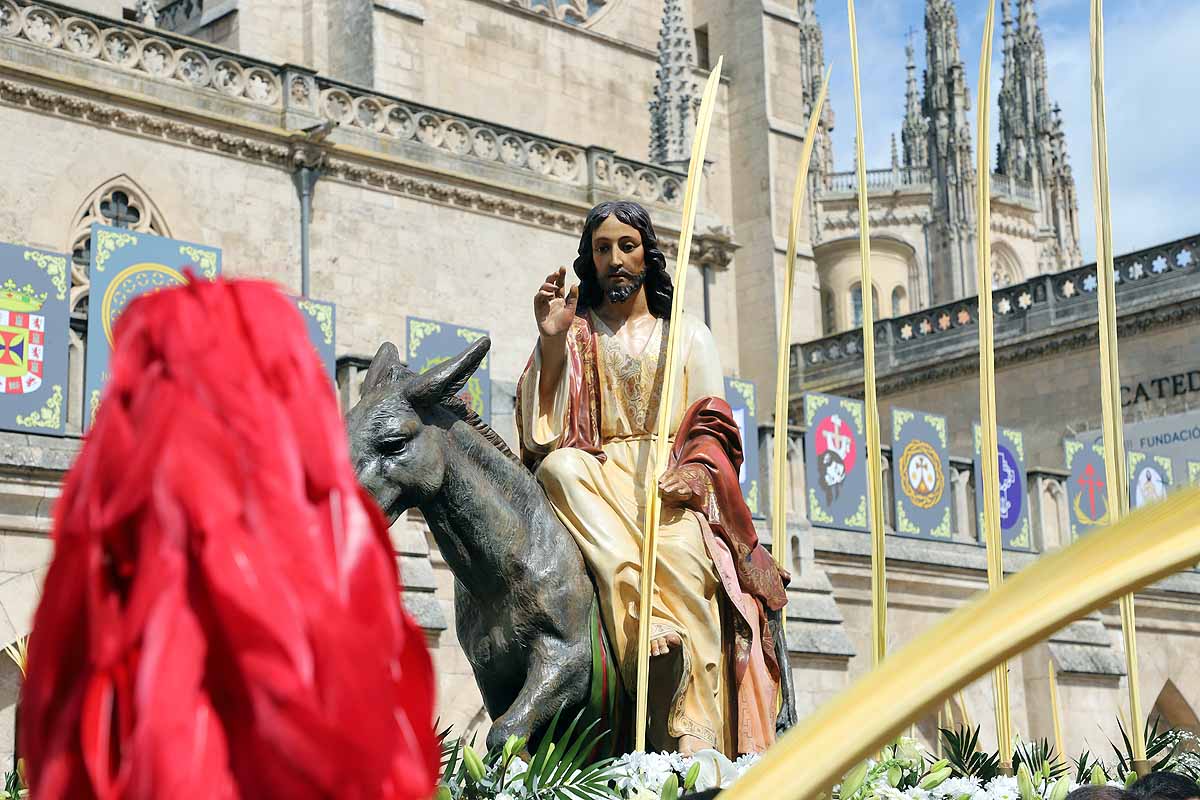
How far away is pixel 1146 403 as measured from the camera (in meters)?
23.9

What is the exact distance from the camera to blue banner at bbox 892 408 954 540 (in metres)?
17.7

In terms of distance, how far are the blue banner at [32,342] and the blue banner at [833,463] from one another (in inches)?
302

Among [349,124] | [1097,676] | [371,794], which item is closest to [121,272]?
[349,124]

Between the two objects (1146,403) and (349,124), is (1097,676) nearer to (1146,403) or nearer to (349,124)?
(1146,403)

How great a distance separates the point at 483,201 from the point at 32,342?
10.7 metres

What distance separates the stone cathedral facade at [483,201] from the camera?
55.2 feet

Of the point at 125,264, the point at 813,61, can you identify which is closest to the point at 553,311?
the point at 125,264

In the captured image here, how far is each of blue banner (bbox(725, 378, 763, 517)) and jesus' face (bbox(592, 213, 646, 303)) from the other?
A: 10.9 metres

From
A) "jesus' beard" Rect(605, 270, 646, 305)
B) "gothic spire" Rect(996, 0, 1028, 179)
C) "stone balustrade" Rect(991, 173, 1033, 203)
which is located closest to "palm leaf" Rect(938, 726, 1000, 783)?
"jesus' beard" Rect(605, 270, 646, 305)

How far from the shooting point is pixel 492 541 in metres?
4.42

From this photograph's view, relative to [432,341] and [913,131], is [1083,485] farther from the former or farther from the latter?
[913,131]

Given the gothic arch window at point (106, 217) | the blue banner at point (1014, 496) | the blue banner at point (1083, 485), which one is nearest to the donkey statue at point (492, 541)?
the blue banner at point (1014, 496)

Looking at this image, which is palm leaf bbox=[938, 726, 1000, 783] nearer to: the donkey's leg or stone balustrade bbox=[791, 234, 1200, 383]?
the donkey's leg

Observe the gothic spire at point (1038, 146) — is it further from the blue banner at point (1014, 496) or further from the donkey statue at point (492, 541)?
the donkey statue at point (492, 541)
